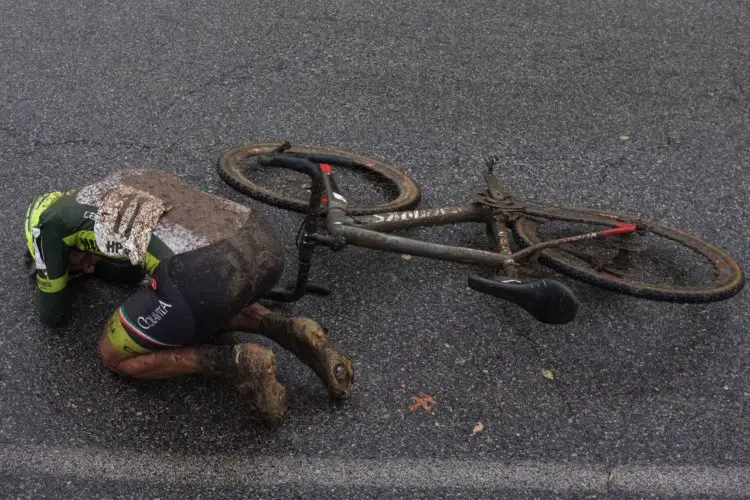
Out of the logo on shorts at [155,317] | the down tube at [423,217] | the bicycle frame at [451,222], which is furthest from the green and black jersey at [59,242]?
the down tube at [423,217]

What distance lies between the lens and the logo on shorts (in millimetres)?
3109

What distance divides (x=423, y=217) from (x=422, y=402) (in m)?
0.94

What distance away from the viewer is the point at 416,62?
6488mm

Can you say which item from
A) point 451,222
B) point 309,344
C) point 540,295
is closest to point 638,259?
point 451,222

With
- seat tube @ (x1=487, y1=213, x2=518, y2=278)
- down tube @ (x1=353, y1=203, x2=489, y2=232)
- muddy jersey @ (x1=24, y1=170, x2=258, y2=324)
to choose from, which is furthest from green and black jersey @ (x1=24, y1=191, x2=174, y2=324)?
seat tube @ (x1=487, y1=213, x2=518, y2=278)

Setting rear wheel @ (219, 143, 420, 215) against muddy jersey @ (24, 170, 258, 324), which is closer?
muddy jersey @ (24, 170, 258, 324)

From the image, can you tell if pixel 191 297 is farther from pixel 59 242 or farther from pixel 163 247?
pixel 59 242

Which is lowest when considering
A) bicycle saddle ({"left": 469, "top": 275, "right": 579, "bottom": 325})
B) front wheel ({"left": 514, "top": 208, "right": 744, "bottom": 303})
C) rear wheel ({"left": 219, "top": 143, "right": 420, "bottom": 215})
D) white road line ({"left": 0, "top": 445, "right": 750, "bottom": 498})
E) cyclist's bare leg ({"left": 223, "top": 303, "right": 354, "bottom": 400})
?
white road line ({"left": 0, "top": 445, "right": 750, "bottom": 498})

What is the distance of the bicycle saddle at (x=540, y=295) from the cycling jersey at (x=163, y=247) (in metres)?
0.86

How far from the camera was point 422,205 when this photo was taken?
480cm

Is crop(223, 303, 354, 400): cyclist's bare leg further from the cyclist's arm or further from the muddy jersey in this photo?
the cyclist's arm

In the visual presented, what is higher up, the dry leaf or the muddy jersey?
the muddy jersey

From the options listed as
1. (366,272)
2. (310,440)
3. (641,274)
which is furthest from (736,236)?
(310,440)

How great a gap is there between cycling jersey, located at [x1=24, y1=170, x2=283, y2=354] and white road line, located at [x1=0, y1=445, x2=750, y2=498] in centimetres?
45
